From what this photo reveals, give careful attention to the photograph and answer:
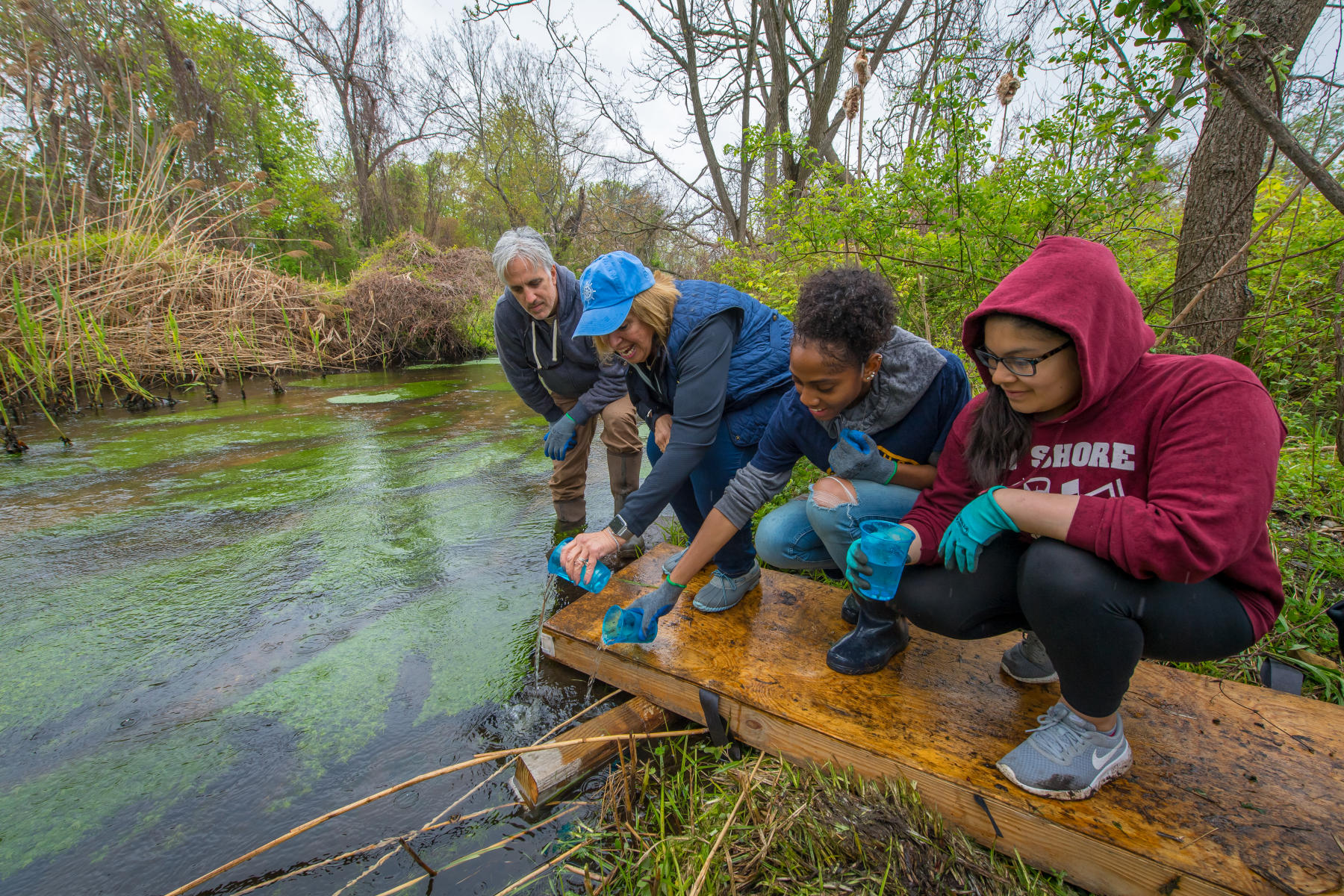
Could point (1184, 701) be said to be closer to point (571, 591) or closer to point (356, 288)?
point (571, 591)

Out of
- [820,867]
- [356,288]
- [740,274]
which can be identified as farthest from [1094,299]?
[356,288]

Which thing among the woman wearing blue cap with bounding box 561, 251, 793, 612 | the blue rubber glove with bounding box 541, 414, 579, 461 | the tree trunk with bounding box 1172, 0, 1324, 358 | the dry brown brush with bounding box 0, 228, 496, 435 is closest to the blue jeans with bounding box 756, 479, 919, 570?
the woman wearing blue cap with bounding box 561, 251, 793, 612

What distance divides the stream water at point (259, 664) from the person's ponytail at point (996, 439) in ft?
4.50

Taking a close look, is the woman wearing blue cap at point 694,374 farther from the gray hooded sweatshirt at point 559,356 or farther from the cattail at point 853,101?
the cattail at point 853,101

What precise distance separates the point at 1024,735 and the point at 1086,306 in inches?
39.3

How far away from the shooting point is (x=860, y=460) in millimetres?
1754

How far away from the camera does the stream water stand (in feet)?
4.86

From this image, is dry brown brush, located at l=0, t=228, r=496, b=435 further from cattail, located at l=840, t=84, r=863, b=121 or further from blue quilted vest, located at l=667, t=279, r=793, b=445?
cattail, located at l=840, t=84, r=863, b=121

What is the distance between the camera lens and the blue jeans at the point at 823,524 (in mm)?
1751

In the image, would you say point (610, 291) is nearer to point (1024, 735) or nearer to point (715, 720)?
point (715, 720)

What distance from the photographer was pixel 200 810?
5.11 ft

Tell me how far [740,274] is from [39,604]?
15.1 ft

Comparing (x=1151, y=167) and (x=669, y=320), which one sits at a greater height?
(x=1151, y=167)

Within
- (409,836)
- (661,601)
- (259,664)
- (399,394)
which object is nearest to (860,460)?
(661,601)
